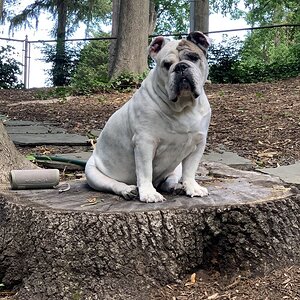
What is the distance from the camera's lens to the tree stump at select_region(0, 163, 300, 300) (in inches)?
110

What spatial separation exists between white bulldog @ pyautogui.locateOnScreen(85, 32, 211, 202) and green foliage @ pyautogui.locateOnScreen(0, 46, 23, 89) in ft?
47.1

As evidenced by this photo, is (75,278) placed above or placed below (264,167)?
below

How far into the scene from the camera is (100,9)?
84.3ft

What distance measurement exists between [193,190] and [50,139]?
11.4 feet

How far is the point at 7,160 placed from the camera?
165 inches

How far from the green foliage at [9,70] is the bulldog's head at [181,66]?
14.5m

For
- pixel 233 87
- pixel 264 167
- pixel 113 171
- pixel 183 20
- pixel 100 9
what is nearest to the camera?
pixel 113 171

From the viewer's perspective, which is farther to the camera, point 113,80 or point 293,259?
point 113,80

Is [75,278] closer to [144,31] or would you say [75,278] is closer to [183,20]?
[144,31]

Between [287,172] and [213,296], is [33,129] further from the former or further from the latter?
[213,296]

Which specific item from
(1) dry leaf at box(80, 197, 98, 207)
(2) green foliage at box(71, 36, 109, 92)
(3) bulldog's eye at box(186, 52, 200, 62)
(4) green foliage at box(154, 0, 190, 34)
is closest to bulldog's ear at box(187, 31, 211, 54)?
(3) bulldog's eye at box(186, 52, 200, 62)

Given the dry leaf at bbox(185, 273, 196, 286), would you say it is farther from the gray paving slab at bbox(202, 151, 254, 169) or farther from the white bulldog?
the gray paving slab at bbox(202, 151, 254, 169)

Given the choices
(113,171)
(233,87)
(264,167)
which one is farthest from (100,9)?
(113,171)

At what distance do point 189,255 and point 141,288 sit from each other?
30cm
